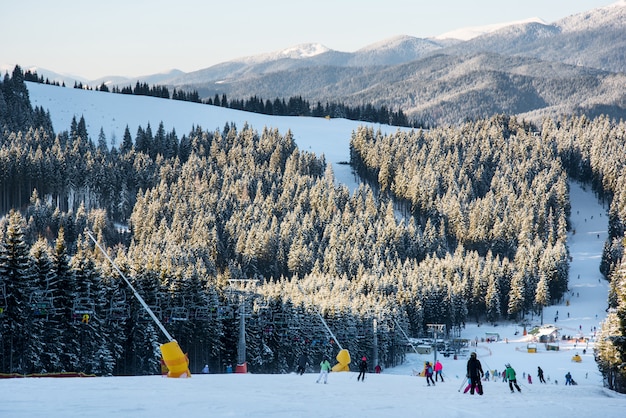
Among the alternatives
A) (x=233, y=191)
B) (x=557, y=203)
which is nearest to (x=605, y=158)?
(x=557, y=203)

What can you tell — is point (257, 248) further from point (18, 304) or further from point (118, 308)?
point (18, 304)

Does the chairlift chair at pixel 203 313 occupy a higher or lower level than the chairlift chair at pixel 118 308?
lower

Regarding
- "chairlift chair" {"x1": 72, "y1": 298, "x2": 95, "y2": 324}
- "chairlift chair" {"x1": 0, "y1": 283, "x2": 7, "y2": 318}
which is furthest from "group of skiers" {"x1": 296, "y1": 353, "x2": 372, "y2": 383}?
"chairlift chair" {"x1": 0, "y1": 283, "x2": 7, "y2": 318}

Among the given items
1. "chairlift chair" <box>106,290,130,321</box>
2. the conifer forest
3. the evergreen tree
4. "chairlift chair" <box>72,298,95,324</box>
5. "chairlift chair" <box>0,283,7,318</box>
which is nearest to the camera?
"chairlift chair" <box>0,283,7,318</box>

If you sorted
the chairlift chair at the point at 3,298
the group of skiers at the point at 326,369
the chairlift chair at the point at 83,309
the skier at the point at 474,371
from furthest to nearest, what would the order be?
the chairlift chair at the point at 83,309 → the chairlift chair at the point at 3,298 → the group of skiers at the point at 326,369 → the skier at the point at 474,371

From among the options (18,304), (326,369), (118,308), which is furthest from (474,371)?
(118,308)

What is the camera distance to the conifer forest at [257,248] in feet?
172

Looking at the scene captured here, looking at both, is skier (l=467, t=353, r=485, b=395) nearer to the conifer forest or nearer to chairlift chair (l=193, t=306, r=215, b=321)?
the conifer forest

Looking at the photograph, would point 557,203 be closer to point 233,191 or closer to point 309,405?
point 233,191

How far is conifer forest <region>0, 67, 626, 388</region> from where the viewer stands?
52406mm

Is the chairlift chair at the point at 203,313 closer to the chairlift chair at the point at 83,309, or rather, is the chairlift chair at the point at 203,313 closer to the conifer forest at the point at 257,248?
the conifer forest at the point at 257,248

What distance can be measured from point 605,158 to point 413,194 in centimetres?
5341

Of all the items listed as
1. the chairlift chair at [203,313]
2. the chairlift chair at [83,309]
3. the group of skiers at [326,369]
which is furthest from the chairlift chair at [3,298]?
the chairlift chair at [203,313]

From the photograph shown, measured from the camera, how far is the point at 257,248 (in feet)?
446
